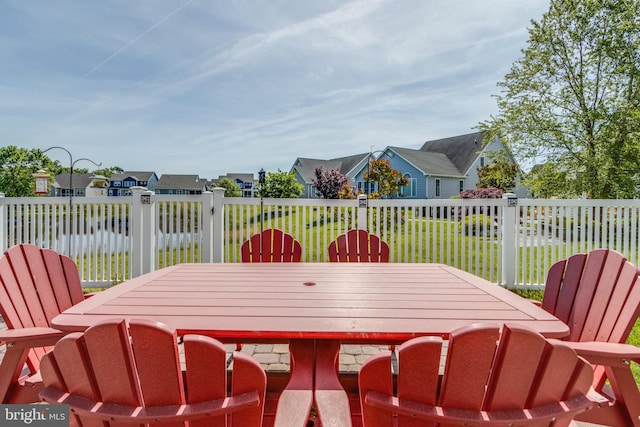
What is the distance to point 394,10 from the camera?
15.6ft

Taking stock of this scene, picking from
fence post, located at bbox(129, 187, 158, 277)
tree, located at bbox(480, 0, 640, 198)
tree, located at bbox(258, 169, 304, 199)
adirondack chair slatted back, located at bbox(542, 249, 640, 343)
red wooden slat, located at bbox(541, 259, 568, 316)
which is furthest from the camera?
tree, located at bbox(258, 169, 304, 199)

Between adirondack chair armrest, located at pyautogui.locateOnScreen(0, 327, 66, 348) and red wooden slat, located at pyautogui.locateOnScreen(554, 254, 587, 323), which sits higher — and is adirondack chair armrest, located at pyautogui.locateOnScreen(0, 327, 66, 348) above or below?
below

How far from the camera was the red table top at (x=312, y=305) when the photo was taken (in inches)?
49.7

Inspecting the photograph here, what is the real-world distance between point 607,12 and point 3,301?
37.4 ft

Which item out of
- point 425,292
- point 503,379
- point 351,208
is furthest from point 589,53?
point 503,379

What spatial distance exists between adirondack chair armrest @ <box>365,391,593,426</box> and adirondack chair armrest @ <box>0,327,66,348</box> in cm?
147

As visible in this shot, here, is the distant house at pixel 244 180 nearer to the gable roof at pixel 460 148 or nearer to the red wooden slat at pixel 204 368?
the gable roof at pixel 460 148

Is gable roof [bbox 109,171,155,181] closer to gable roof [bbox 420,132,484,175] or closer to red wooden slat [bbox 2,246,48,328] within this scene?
gable roof [bbox 420,132,484,175]

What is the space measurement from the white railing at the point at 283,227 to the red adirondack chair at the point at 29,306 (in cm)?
275

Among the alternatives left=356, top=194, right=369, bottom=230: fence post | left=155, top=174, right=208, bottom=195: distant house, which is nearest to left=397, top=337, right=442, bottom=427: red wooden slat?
left=356, top=194, right=369, bottom=230: fence post

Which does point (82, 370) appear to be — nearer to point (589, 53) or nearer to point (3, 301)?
point (3, 301)

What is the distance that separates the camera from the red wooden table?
1.24m

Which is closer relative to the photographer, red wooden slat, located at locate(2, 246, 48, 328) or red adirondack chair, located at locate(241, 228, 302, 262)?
red wooden slat, located at locate(2, 246, 48, 328)

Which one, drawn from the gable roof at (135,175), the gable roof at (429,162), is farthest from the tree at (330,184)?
the gable roof at (135,175)
